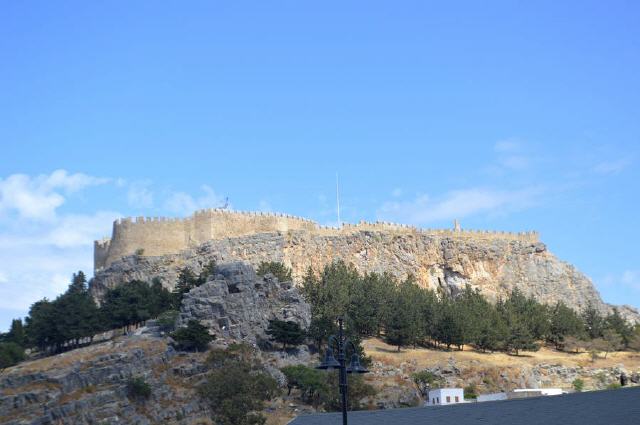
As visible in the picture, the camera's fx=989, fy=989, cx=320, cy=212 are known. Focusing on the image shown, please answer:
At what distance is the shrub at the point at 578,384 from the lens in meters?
67.7

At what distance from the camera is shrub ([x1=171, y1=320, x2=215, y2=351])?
63375 mm

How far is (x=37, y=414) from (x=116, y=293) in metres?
22.4

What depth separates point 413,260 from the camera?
292ft

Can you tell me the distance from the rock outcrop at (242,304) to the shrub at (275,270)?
3774mm

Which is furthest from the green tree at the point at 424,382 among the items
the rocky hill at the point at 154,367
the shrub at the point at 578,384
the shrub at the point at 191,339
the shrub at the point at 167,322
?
the shrub at the point at 167,322

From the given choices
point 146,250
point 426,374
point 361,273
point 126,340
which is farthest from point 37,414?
point 361,273

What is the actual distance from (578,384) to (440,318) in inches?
473

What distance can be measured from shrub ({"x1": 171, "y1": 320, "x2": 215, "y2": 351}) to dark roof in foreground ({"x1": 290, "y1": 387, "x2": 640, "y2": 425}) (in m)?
30.2

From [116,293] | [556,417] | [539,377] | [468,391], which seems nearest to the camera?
[556,417]

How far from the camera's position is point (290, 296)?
239 ft

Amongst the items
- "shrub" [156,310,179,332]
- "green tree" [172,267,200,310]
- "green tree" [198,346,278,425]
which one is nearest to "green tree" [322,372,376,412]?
"green tree" [198,346,278,425]

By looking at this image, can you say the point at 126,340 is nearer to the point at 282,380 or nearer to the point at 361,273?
the point at 282,380

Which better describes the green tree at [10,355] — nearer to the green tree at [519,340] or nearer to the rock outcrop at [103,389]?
the rock outcrop at [103,389]

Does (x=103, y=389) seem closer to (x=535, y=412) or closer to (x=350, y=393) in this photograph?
(x=350, y=393)
